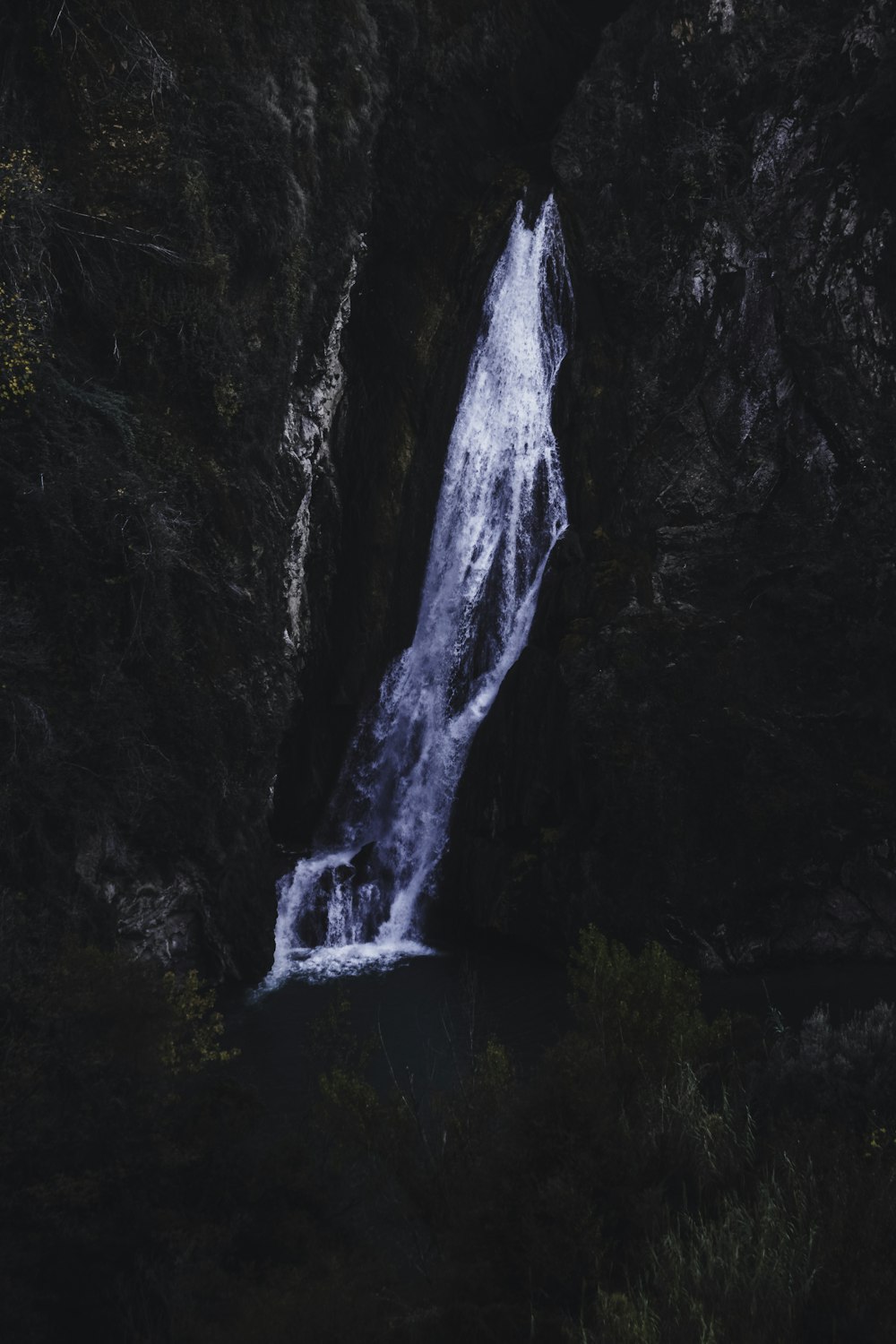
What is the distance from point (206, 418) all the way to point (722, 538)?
14229 millimetres

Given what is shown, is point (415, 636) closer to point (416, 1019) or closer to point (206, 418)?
point (206, 418)

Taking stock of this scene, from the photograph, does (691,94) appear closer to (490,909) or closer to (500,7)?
(500,7)

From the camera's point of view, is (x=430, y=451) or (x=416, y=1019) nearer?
(x=416, y=1019)

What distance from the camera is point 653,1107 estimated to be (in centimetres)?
1226

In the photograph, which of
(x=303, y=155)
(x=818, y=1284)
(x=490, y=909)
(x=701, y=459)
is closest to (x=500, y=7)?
(x=303, y=155)

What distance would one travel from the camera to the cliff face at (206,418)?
20.4 meters

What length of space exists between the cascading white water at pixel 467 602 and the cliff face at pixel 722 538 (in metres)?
0.72

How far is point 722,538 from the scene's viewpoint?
93.5 ft

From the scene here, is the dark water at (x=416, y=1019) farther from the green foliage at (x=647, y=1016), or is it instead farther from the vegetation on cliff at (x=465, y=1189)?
the vegetation on cliff at (x=465, y=1189)

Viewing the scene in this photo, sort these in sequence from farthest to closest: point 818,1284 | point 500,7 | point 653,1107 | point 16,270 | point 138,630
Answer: point 500,7
point 138,630
point 16,270
point 653,1107
point 818,1284

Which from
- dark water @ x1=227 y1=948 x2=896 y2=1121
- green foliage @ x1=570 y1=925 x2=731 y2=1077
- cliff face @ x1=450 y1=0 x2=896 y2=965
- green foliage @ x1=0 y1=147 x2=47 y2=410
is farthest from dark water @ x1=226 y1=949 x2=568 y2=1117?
green foliage @ x1=0 y1=147 x2=47 y2=410

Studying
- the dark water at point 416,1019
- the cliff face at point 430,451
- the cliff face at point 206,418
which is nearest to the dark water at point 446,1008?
the dark water at point 416,1019

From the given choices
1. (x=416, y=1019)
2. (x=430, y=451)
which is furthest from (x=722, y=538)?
(x=416, y=1019)

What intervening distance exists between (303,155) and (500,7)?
38.0 ft
